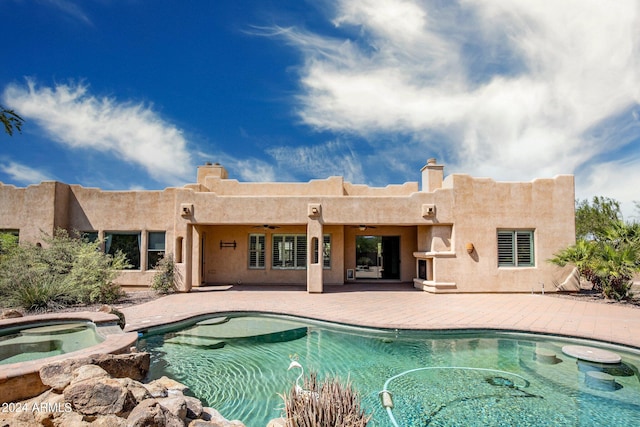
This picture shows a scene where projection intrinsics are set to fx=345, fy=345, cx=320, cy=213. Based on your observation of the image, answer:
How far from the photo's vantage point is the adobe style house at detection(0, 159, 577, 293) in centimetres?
1559

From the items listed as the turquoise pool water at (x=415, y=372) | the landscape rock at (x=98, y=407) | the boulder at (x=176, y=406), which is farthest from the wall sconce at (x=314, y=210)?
the boulder at (x=176, y=406)

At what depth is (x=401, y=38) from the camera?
572 inches

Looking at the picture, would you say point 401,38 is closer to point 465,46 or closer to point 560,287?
point 465,46

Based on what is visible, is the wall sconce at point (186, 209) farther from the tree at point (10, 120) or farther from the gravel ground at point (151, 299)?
the tree at point (10, 120)

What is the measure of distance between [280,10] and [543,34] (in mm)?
10521

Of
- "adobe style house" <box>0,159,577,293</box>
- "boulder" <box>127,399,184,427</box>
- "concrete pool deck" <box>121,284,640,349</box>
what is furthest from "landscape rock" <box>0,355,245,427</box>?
"adobe style house" <box>0,159,577,293</box>

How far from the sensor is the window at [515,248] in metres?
15.8

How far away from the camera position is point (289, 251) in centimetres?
1870

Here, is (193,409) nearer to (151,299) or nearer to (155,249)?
(151,299)

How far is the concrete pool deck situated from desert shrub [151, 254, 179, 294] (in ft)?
3.15

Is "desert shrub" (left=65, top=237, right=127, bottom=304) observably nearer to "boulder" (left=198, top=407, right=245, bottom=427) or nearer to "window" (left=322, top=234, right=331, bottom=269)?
"window" (left=322, top=234, right=331, bottom=269)

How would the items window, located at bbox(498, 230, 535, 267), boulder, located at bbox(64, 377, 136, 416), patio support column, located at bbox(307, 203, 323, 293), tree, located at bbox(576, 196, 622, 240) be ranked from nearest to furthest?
boulder, located at bbox(64, 377, 136, 416) → patio support column, located at bbox(307, 203, 323, 293) → window, located at bbox(498, 230, 535, 267) → tree, located at bbox(576, 196, 622, 240)

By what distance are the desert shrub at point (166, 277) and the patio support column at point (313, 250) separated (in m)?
6.24

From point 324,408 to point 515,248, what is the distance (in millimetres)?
15275
